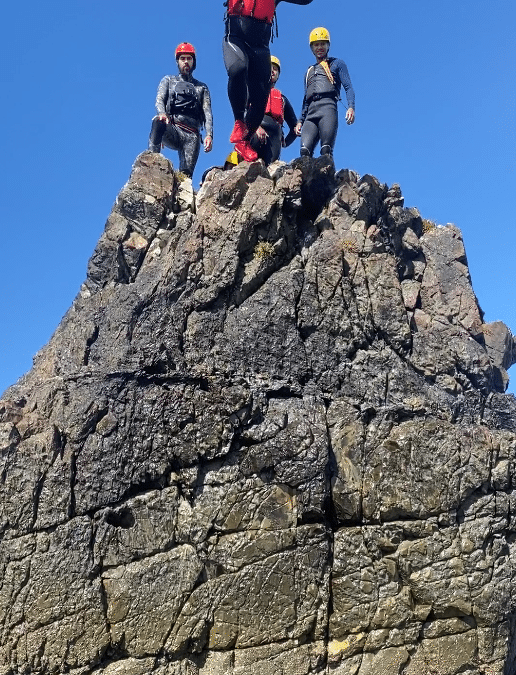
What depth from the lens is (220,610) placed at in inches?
458

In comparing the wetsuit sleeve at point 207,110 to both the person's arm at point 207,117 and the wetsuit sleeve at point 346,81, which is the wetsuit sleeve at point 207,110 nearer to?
the person's arm at point 207,117

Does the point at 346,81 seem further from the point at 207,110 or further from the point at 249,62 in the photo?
the point at 207,110

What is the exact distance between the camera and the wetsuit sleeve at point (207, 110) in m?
16.0

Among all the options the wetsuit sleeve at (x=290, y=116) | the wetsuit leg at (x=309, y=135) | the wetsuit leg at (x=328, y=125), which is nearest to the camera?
the wetsuit leg at (x=328, y=125)

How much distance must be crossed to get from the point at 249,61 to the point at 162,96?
2.17 metres

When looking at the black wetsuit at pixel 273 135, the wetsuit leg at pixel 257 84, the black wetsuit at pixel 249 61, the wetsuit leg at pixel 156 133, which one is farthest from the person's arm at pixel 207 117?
the black wetsuit at pixel 273 135

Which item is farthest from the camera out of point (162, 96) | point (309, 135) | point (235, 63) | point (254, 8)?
point (309, 135)

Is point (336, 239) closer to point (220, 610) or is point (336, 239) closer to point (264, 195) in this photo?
point (264, 195)

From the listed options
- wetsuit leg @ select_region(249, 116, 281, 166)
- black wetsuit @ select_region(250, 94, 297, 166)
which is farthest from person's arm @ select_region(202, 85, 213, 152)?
wetsuit leg @ select_region(249, 116, 281, 166)

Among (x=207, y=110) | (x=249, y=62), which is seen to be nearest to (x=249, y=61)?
(x=249, y=62)

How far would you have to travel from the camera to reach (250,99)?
15750 mm

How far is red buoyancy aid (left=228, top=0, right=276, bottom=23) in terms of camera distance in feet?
48.6

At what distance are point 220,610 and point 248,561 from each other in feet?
3.03

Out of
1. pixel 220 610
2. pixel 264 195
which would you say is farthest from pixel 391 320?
pixel 220 610
